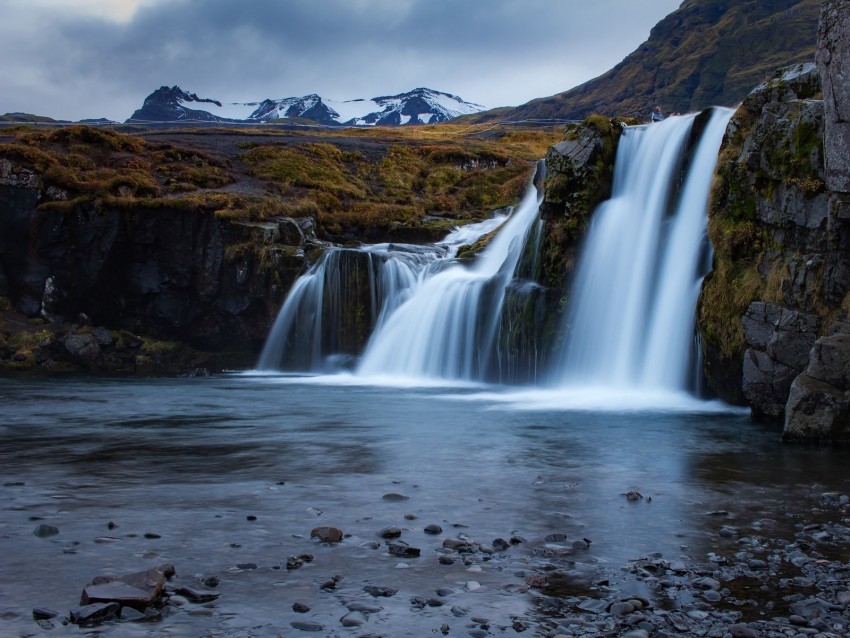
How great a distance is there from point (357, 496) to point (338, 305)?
23.2 metres

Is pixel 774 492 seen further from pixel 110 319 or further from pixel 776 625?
pixel 110 319

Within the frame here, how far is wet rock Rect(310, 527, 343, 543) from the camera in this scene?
718 cm

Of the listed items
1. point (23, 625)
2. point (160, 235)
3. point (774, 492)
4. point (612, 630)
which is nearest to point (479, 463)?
point (774, 492)

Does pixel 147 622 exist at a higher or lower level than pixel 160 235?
lower

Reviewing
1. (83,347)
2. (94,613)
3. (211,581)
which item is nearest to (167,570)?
(211,581)

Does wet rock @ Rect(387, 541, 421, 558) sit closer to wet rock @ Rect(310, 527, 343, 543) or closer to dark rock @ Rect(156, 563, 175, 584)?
wet rock @ Rect(310, 527, 343, 543)

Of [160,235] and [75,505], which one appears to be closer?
[75,505]

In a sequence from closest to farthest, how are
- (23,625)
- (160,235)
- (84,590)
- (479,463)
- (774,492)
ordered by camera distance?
(23,625)
(84,590)
(774,492)
(479,463)
(160,235)

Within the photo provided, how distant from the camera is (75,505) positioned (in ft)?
28.2

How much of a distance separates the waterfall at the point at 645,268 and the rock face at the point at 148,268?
14587 mm

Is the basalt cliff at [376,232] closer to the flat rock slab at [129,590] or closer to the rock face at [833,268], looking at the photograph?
the rock face at [833,268]

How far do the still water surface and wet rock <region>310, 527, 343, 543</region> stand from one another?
0.13m

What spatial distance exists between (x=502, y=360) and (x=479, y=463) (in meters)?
14.3

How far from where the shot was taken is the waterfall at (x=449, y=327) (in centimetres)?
2706
